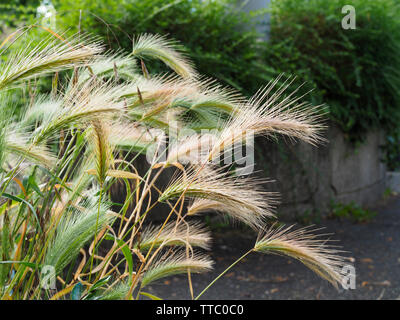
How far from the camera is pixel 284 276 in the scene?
3146 millimetres

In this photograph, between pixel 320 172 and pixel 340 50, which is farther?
pixel 320 172

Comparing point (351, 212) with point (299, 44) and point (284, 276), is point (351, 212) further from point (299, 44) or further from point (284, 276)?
point (284, 276)

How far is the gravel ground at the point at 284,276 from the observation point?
9.27 feet

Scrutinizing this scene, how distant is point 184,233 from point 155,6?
7.60ft

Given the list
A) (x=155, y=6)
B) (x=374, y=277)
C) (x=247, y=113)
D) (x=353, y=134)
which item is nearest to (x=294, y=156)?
(x=353, y=134)

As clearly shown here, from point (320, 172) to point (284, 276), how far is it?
1.76m

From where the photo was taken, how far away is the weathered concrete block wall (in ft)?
13.8

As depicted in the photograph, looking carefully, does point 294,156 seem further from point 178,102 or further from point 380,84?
point 178,102

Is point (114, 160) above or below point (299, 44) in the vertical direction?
below

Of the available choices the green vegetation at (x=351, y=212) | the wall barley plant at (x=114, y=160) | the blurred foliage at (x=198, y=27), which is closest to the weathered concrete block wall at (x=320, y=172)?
the green vegetation at (x=351, y=212)

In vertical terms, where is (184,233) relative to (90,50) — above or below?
below

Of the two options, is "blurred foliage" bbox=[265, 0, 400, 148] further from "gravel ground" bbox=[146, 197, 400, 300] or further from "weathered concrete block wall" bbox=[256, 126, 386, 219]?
"gravel ground" bbox=[146, 197, 400, 300]

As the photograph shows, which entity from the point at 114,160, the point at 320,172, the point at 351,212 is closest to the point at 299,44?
the point at 320,172
